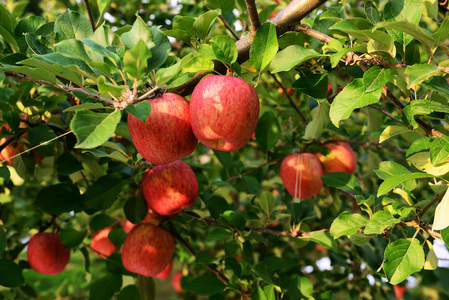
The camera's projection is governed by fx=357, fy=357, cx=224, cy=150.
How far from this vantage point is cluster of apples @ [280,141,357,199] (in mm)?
1548

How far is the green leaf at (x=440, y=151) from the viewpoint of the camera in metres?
0.76

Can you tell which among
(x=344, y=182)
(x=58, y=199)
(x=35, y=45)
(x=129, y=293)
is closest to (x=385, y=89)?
(x=344, y=182)

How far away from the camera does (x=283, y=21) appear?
0.94 m

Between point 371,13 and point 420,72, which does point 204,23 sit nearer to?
point 371,13

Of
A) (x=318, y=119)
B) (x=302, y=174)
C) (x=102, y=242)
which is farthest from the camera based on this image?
(x=102, y=242)

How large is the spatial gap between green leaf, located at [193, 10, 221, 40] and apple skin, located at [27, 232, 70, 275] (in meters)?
1.25

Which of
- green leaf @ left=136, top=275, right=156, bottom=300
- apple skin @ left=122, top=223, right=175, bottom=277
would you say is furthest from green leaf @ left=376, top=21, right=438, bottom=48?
green leaf @ left=136, top=275, right=156, bottom=300

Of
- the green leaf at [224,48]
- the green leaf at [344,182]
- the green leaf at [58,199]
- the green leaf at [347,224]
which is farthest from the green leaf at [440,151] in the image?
the green leaf at [58,199]

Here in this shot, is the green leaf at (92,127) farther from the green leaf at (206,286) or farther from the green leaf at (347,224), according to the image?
the green leaf at (206,286)

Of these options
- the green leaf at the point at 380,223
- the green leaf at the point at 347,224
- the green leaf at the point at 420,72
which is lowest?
the green leaf at the point at 347,224

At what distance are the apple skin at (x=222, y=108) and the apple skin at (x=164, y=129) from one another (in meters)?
0.04

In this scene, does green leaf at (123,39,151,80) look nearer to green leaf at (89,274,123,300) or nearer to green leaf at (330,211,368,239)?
green leaf at (330,211,368,239)

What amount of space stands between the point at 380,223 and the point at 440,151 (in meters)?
0.22

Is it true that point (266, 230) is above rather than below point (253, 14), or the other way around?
below
